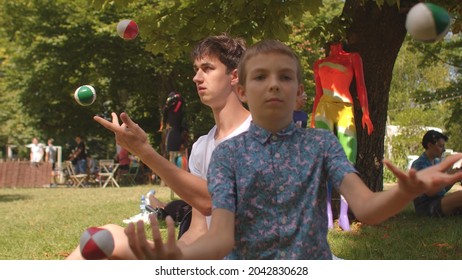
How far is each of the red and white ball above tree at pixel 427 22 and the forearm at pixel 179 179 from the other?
3.90ft

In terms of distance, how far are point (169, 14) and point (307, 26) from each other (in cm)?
1553

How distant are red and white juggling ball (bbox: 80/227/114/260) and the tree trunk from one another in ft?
20.1

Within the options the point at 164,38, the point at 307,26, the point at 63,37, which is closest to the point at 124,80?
the point at 63,37

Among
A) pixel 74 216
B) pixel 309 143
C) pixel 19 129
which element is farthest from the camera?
pixel 19 129

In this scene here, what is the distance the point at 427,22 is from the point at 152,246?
137 centimetres

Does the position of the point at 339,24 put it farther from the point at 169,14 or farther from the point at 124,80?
the point at 124,80

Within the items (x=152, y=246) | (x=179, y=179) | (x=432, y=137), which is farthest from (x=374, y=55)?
(x=152, y=246)

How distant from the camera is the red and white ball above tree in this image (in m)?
2.30

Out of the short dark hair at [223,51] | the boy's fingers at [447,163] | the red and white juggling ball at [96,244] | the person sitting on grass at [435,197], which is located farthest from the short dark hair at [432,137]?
the red and white juggling ball at [96,244]

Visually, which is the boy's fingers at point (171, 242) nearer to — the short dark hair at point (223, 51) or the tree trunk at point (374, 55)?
the short dark hair at point (223, 51)

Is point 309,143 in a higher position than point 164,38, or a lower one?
lower

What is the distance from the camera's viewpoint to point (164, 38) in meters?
7.93

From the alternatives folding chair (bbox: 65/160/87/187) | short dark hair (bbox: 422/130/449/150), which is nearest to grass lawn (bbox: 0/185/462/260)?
short dark hair (bbox: 422/130/449/150)
